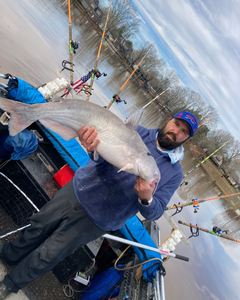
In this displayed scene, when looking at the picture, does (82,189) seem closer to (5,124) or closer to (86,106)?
(86,106)

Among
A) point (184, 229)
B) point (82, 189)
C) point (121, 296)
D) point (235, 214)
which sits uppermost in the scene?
point (82, 189)

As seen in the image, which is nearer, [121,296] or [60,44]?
[121,296]

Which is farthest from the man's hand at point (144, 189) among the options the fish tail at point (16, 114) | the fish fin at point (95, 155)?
the fish tail at point (16, 114)

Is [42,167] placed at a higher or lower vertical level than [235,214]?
higher

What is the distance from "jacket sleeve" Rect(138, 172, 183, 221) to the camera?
5.98 ft

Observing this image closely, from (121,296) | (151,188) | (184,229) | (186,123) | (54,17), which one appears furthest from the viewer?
(54,17)

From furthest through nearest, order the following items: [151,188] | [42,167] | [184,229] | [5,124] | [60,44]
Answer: [60,44], [184,229], [42,167], [5,124], [151,188]

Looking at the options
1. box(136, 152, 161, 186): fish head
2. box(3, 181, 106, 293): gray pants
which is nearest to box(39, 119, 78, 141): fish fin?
box(3, 181, 106, 293): gray pants

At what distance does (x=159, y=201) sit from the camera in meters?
1.99

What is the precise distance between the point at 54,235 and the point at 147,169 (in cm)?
141

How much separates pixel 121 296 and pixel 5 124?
3652 mm

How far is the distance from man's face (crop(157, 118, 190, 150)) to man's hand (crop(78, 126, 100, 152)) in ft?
2.90

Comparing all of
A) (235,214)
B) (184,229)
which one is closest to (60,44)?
(184,229)

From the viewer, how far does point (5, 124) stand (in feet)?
9.57
